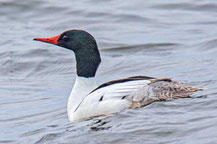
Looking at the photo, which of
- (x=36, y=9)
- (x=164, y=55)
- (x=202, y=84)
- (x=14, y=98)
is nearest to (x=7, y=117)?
(x=14, y=98)

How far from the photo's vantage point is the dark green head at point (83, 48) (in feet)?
34.6

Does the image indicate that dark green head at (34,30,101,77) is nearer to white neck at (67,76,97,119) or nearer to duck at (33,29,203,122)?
white neck at (67,76,97,119)

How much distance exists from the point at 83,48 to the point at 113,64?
390 cm

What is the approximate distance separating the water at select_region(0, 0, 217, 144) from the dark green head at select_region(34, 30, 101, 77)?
0.85m

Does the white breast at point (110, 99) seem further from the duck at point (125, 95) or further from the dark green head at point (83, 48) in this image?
the dark green head at point (83, 48)

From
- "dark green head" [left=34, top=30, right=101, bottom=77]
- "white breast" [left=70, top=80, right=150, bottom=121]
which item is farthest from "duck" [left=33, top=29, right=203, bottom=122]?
"dark green head" [left=34, top=30, right=101, bottom=77]

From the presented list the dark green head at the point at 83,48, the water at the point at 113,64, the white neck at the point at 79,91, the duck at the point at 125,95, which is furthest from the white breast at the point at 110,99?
the dark green head at the point at 83,48

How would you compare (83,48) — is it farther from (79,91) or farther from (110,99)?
(110,99)

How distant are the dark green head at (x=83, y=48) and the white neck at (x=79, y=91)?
0.09m

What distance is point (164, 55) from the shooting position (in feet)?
49.1

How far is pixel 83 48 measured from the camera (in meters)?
10.6

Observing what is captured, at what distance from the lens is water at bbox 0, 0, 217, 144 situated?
9.21 metres

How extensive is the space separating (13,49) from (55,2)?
466cm

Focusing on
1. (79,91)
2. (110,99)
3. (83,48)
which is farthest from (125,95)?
(83,48)
